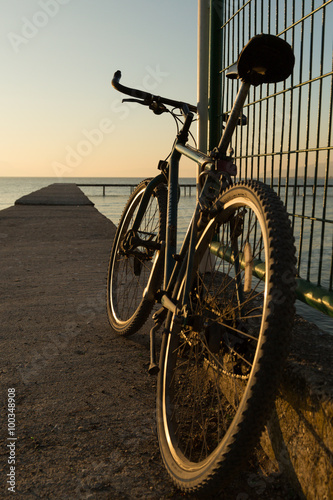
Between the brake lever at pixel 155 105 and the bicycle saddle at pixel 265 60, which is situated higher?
the bicycle saddle at pixel 265 60

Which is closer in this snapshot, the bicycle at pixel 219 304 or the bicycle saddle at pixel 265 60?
the bicycle at pixel 219 304

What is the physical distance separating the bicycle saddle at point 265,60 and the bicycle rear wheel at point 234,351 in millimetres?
495

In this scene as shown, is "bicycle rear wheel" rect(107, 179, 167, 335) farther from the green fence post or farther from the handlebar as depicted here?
the green fence post

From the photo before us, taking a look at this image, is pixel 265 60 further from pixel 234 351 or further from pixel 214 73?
pixel 214 73

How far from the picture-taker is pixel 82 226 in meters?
9.01

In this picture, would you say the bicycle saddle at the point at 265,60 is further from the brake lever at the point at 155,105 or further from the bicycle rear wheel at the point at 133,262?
the bicycle rear wheel at the point at 133,262

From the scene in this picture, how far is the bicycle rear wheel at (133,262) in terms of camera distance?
2.76 metres

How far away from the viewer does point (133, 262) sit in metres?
3.25

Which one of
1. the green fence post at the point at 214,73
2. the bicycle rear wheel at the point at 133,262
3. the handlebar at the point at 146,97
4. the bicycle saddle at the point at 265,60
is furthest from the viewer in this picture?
the green fence post at the point at 214,73

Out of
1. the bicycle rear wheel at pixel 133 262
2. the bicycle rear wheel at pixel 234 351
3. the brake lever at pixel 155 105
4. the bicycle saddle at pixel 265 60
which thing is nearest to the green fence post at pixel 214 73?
the bicycle rear wheel at pixel 133 262

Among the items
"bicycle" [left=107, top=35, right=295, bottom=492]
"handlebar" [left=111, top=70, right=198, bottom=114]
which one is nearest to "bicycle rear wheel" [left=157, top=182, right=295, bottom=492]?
"bicycle" [left=107, top=35, right=295, bottom=492]

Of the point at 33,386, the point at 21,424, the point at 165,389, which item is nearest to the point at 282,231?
the point at 165,389

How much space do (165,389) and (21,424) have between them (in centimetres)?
67

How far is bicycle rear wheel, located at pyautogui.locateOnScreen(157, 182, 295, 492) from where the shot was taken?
1.29 metres
